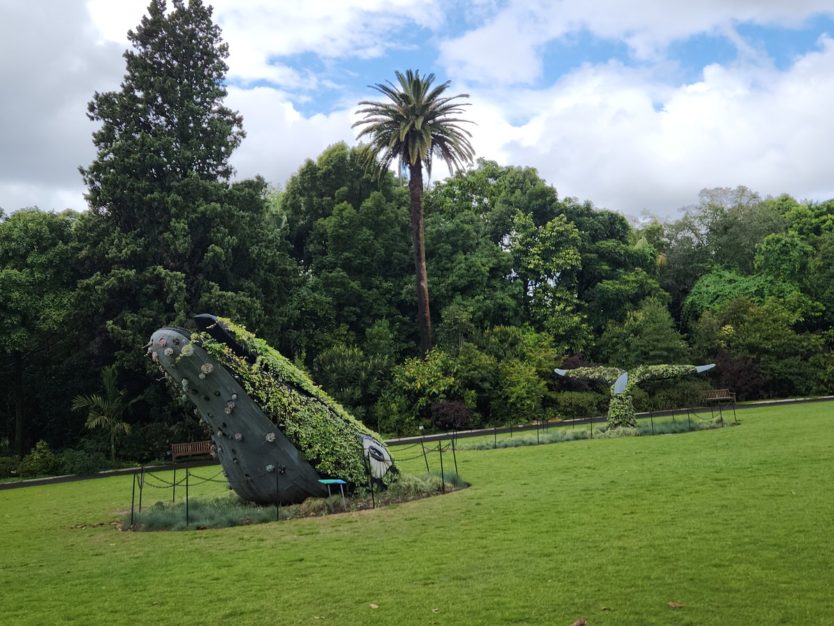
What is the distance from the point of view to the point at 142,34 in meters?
34.9

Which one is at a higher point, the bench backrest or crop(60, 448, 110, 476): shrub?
the bench backrest

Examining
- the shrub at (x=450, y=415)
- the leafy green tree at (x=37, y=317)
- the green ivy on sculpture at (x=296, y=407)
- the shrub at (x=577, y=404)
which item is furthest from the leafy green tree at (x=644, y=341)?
the green ivy on sculpture at (x=296, y=407)

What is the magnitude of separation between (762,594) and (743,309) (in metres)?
41.6

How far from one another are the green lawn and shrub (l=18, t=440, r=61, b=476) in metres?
12.5

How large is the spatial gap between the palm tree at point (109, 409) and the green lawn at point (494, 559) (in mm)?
12780

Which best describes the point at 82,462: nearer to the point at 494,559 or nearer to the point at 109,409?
the point at 109,409

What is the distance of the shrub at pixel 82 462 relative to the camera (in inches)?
1111

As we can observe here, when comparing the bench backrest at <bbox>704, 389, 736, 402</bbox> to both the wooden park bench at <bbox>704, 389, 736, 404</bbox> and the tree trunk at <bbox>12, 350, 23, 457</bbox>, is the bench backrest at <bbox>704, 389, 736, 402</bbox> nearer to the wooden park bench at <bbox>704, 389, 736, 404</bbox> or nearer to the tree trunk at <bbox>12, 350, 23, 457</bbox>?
the wooden park bench at <bbox>704, 389, 736, 404</bbox>

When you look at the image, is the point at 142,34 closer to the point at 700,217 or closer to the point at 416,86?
the point at 416,86

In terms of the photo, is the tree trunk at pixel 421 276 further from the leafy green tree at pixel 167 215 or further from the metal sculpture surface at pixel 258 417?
the metal sculpture surface at pixel 258 417

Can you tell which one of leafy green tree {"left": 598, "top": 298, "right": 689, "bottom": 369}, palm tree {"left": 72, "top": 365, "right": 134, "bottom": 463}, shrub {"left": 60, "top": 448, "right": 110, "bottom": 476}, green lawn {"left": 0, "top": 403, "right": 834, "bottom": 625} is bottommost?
green lawn {"left": 0, "top": 403, "right": 834, "bottom": 625}

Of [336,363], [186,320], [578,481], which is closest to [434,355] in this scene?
[336,363]

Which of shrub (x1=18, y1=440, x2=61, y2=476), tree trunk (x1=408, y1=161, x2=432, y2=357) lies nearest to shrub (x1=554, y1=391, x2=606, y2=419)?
tree trunk (x1=408, y1=161, x2=432, y2=357)

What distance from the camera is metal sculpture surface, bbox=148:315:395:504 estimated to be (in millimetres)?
14500
